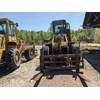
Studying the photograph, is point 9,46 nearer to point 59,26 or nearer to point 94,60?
point 59,26

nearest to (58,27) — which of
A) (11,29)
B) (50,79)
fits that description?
(11,29)

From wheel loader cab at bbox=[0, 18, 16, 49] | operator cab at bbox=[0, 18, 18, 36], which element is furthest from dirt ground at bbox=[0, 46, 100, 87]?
operator cab at bbox=[0, 18, 18, 36]

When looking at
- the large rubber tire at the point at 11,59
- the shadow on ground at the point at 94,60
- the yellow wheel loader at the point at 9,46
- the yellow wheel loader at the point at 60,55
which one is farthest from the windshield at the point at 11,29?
the shadow on ground at the point at 94,60

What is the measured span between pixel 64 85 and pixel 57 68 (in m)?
2.05

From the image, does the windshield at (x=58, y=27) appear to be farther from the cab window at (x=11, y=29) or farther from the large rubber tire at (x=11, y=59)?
the large rubber tire at (x=11, y=59)

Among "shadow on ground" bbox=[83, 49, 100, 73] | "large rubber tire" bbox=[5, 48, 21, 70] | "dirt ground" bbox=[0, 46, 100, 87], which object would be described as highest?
"large rubber tire" bbox=[5, 48, 21, 70]

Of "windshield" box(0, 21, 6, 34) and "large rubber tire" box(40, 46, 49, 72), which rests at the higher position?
"windshield" box(0, 21, 6, 34)

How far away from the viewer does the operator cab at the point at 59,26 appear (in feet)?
40.8

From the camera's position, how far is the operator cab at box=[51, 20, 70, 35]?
40.8ft

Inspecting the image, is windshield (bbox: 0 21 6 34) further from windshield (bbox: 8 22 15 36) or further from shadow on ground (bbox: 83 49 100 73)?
shadow on ground (bbox: 83 49 100 73)

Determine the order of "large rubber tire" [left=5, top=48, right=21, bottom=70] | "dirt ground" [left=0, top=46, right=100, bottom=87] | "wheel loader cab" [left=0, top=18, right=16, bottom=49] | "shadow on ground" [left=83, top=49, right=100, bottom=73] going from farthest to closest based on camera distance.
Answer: "shadow on ground" [left=83, top=49, right=100, bottom=73] → "wheel loader cab" [left=0, top=18, right=16, bottom=49] → "large rubber tire" [left=5, top=48, right=21, bottom=70] → "dirt ground" [left=0, top=46, right=100, bottom=87]

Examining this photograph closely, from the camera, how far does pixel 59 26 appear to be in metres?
12.6

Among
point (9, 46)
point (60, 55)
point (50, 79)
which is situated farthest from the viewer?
point (9, 46)

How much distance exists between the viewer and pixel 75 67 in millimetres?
9516
